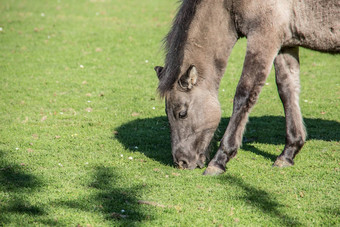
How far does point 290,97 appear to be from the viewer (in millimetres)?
6656

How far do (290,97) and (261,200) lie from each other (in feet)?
6.65

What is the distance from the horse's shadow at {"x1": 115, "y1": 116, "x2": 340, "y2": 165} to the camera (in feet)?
23.8

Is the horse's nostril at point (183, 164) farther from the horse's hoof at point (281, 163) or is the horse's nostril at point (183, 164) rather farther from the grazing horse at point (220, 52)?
the horse's hoof at point (281, 163)

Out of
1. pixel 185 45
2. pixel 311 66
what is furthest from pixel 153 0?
pixel 185 45

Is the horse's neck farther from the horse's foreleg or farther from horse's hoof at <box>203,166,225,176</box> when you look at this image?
horse's hoof at <box>203,166,225,176</box>

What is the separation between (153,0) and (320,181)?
1666cm

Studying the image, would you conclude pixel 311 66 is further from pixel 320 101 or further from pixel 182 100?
pixel 182 100

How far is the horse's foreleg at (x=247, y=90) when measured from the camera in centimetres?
589

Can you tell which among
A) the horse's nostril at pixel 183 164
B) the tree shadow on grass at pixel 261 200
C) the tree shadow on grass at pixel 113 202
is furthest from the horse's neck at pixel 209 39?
the tree shadow on grass at pixel 113 202

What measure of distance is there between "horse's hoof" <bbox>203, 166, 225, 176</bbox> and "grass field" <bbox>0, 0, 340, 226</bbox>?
99 mm

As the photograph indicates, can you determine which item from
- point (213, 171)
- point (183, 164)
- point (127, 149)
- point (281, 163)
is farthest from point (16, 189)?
point (281, 163)

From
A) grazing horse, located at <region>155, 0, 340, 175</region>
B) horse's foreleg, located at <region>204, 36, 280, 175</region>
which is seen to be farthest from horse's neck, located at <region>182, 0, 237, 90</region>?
horse's foreleg, located at <region>204, 36, 280, 175</region>

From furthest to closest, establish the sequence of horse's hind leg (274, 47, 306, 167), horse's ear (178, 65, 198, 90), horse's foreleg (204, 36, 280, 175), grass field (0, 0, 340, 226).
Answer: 1. horse's hind leg (274, 47, 306, 167)
2. horse's ear (178, 65, 198, 90)
3. horse's foreleg (204, 36, 280, 175)
4. grass field (0, 0, 340, 226)

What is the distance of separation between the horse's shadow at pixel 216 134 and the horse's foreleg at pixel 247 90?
2.82 ft
